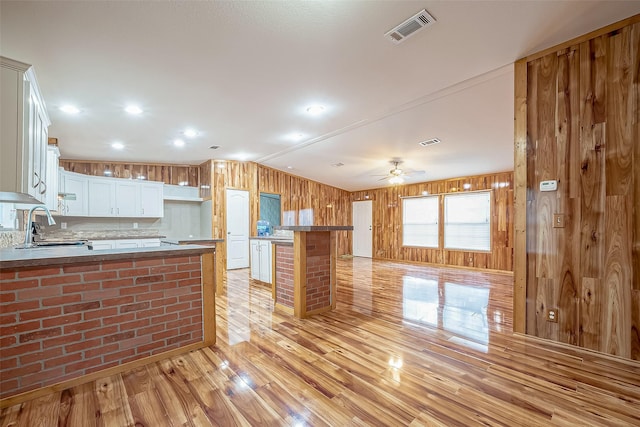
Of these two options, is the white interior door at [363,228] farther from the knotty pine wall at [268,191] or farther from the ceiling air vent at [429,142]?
the ceiling air vent at [429,142]

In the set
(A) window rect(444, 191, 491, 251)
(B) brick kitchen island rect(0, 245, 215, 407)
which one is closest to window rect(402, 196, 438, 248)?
(A) window rect(444, 191, 491, 251)

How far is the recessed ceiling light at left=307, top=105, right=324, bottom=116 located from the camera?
373 centimetres

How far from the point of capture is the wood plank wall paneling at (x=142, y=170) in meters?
5.87

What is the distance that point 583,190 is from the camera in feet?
7.84

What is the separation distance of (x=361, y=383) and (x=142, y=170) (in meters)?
6.67

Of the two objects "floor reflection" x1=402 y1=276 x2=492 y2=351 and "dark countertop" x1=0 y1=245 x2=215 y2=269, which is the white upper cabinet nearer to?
"dark countertop" x1=0 y1=245 x2=215 y2=269

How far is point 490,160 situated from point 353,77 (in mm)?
4176

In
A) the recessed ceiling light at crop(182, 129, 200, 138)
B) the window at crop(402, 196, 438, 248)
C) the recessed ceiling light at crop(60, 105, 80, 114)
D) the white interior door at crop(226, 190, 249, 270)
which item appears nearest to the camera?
the recessed ceiling light at crop(60, 105, 80, 114)

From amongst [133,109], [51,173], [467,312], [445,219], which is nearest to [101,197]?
[51,173]

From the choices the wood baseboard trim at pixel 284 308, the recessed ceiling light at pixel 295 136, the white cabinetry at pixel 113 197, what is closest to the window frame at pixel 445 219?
the recessed ceiling light at pixel 295 136

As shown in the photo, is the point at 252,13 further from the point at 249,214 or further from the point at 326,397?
the point at 249,214

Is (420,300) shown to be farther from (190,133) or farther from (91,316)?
(190,133)

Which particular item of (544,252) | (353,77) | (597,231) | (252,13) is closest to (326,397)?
(544,252)

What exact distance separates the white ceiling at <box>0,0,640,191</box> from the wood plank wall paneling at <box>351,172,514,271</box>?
1.90m
